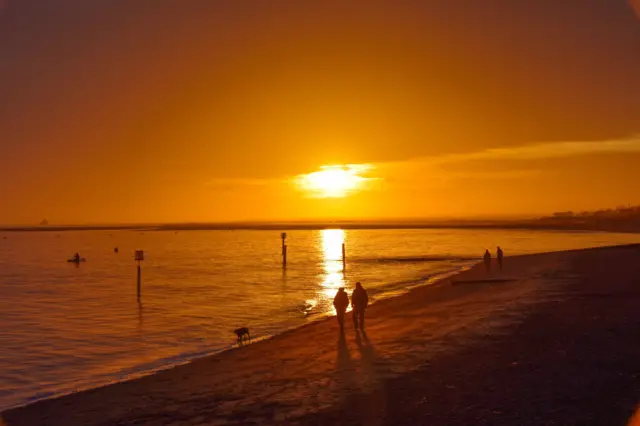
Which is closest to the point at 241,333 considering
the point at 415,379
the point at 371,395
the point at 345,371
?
the point at 345,371

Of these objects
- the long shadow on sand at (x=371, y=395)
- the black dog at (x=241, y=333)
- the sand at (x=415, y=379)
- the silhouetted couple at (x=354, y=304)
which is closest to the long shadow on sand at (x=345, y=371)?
the sand at (x=415, y=379)

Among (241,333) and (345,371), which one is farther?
(241,333)

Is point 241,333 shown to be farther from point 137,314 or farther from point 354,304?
point 137,314

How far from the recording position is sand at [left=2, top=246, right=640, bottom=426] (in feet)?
36.2

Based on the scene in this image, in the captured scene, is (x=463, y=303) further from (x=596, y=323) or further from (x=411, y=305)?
(x=596, y=323)

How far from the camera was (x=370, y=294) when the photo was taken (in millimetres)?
36938

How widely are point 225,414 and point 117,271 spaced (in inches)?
2337

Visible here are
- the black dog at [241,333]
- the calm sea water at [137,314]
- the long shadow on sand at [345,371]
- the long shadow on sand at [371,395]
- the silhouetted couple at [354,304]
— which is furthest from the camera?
the black dog at [241,333]

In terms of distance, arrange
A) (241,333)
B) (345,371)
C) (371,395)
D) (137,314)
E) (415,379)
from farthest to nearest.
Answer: (137,314)
(241,333)
(345,371)
(415,379)
(371,395)

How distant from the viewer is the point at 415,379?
1341 centimetres

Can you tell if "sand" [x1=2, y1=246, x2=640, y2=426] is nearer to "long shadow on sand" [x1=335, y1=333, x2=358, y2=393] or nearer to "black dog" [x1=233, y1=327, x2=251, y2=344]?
"long shadow on sand" [x1=335, y1=333, x2=358, y2=393]

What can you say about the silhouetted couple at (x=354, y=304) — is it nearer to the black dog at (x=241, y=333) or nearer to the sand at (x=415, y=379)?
the sand at (x=415, y=379)

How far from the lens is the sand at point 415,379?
435 inches

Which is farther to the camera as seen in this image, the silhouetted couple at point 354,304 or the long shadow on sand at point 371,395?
the silhouetted couple at point 354,304
